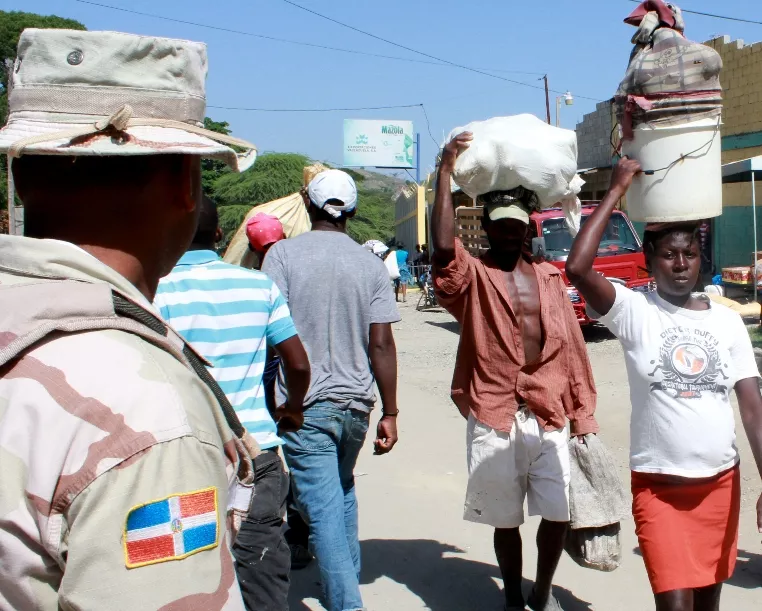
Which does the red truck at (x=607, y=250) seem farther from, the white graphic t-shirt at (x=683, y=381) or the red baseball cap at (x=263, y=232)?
the white graphic t-shirt at (x=683, y=381)

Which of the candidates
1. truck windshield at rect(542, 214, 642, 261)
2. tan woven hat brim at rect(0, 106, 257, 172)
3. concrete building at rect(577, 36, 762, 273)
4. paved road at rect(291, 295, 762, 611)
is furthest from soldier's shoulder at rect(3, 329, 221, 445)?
concrete building at rect(577, 36, 762, 273)

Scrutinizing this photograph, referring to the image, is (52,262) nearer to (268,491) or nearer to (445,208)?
(268,491)

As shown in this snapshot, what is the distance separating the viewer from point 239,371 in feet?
10.2

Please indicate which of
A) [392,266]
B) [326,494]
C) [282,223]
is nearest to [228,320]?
[326,494]

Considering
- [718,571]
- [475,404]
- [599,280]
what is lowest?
[718,571]

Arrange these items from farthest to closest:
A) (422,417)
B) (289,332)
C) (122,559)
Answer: (422,417) → (289,332) → (122,559)

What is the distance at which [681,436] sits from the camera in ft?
10.2

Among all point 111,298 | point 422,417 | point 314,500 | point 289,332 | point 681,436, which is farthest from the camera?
point 422,417

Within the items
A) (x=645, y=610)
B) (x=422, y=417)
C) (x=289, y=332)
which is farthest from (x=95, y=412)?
(x=422, y=417)

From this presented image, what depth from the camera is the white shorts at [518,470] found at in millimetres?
3744

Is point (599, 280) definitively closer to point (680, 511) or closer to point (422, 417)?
point (680, 511)

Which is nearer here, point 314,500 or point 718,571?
point 718,571

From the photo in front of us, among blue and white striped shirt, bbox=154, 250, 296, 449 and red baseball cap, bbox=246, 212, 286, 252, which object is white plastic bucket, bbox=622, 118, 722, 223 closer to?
blue and white striped shirt, bbox=154, 250, 296, 449

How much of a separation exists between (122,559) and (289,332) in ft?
7.67
